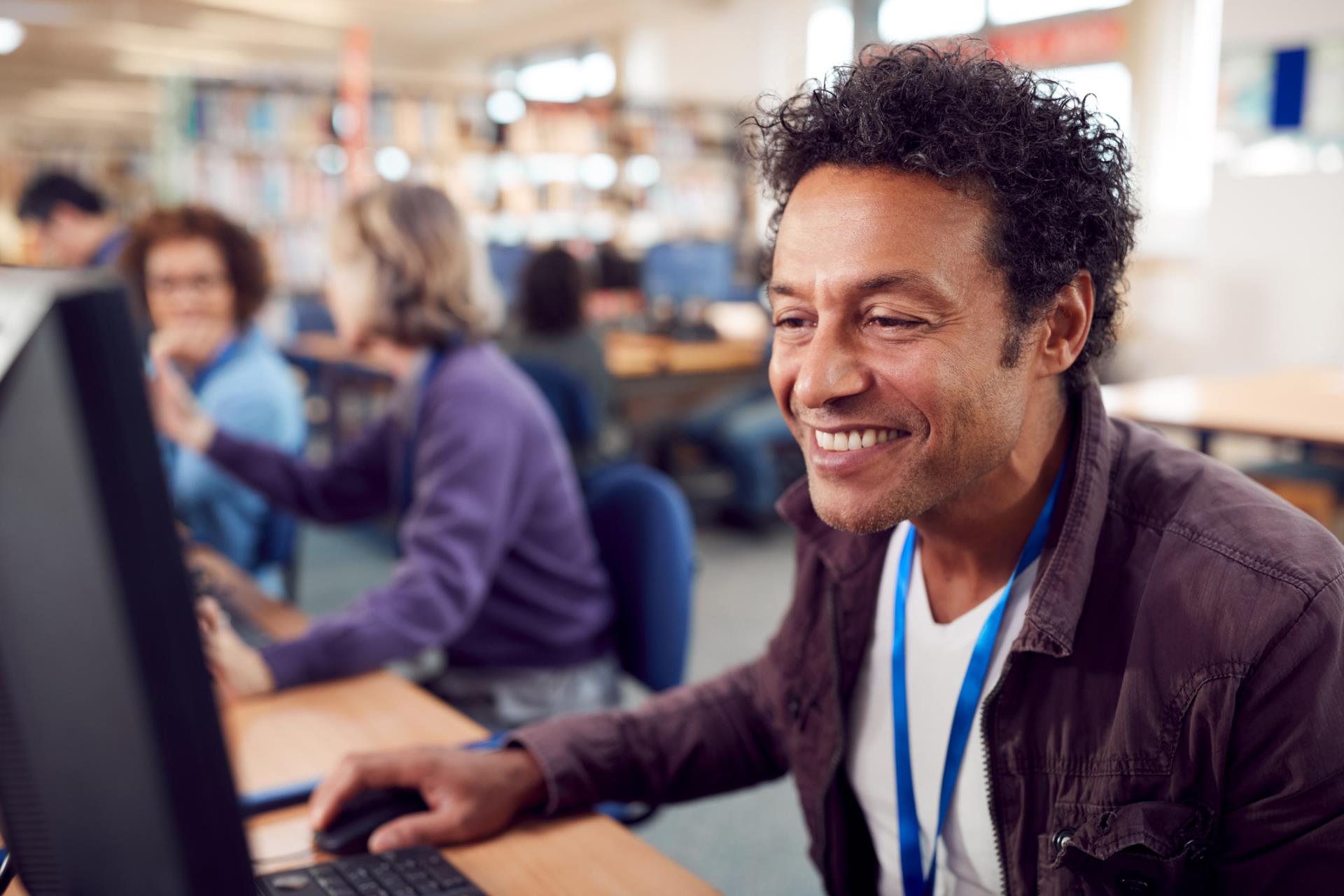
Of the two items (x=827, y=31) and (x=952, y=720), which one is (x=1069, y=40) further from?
(x=952, y=720)

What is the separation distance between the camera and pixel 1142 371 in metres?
6.27

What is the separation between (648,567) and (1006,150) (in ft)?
3.26

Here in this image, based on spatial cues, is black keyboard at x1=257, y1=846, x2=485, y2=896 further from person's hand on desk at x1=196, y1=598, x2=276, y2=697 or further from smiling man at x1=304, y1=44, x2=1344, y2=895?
person's hand on desk at x1=196, y1=598, x2=276, y2=697

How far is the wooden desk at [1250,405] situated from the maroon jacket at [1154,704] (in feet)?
6.06

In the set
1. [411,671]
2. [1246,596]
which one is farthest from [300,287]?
[1246,596]

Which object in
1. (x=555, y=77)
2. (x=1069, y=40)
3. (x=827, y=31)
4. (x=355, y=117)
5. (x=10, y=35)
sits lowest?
(x=355, y=117)

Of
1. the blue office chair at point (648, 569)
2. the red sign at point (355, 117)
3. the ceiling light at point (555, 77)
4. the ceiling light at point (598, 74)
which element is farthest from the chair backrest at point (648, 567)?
the ceiling light at point (555, 77)

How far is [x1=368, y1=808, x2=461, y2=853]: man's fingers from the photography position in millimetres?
960

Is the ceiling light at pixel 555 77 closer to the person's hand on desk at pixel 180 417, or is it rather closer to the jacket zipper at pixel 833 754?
the person's hand on desk at pixel 180 417

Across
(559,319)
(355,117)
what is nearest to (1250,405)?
(559,319)

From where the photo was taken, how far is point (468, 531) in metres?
1.57

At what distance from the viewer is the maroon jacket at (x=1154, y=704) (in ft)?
2.47

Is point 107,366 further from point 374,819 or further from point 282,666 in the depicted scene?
point 282,666

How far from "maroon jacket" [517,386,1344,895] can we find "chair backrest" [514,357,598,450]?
2.92 m
